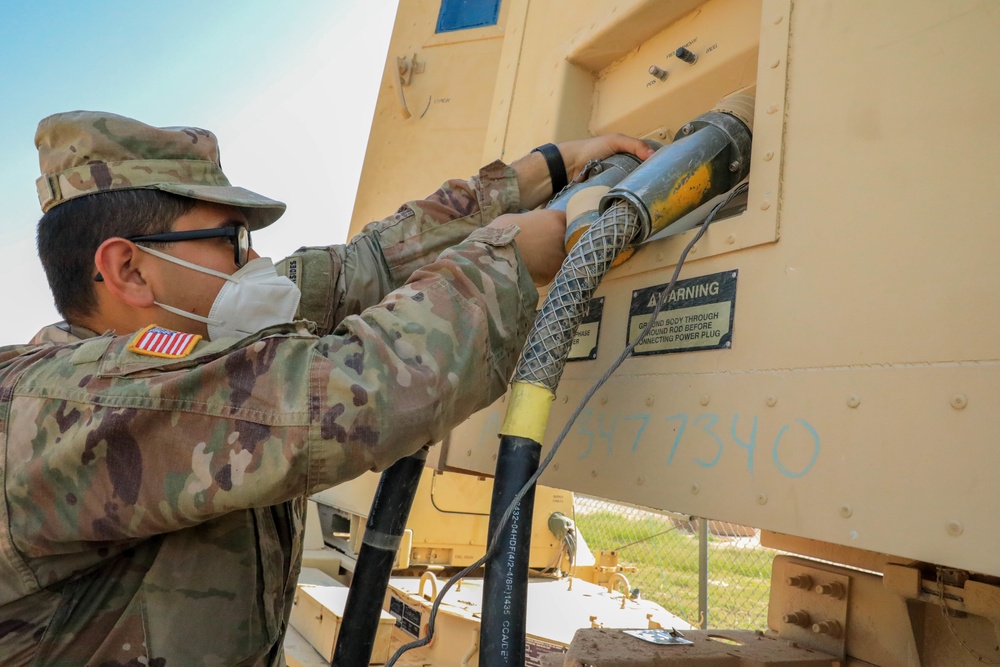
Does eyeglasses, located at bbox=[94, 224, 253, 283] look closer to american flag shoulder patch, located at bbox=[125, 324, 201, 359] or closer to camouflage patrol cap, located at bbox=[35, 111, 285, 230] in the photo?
camouflage patrol cap, located at bbox=[35, 111, 285, 230]

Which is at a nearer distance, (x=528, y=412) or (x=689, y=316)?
(x=528, y=412)

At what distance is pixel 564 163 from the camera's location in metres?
2.15

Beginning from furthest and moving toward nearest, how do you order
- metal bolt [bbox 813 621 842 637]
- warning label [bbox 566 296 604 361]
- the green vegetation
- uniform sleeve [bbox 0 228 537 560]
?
the green vegetation → metal bolt [bbox 813 621 842 637] → warning label [bbox 566 296 604 361] → uniform sleeve [bbox 0 228 537 560]

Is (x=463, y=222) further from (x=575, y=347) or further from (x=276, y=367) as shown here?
(x=276, y=367)

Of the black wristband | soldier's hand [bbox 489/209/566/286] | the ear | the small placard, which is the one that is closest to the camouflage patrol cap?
the ear

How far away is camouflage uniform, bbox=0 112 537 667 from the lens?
1.17 metres

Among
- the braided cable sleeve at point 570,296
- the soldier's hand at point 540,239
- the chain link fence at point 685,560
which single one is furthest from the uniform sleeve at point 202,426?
the chain link fence at point 685,560

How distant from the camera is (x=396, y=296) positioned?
1359mm

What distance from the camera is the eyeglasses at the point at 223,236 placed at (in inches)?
55.4

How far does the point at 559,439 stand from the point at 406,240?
3.13 ft

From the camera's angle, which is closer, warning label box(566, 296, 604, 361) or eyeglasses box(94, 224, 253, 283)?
eyeglasses box(94, 224, 253, 283)

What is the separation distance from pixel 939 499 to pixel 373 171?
11.5 feet

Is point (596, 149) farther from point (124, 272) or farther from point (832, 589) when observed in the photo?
point (832, 589)

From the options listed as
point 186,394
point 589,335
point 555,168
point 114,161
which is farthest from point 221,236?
point 555,168
